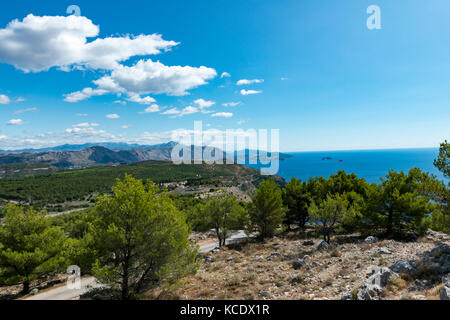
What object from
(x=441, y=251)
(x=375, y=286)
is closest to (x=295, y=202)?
(x=441, y=251)

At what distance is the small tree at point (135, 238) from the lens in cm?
1141

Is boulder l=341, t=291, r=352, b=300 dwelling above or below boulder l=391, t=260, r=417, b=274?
below

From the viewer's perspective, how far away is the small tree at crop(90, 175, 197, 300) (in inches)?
449

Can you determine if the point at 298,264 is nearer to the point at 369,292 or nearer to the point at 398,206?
the point at 369,292

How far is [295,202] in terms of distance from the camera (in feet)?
111

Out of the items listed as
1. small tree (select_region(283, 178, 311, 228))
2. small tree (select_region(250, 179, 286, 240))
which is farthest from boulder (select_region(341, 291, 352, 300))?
small tree (select_region(283, 178, 311, 228))

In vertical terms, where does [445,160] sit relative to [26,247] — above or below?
above

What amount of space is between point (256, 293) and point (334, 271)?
538 centimetres

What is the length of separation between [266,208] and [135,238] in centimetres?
2043

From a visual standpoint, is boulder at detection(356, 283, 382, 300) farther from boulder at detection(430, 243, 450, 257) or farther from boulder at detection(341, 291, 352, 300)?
boulder at detection(430, 243, 450, 257)

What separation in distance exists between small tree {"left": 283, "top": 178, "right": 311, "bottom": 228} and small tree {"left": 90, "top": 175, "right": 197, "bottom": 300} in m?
25.4

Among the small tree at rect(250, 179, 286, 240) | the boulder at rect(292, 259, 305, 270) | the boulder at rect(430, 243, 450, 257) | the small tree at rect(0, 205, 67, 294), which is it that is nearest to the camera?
the boulder at rect(430, 243, 450, 257)

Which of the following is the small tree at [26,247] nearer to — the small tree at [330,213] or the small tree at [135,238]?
the small tree at [135,238]

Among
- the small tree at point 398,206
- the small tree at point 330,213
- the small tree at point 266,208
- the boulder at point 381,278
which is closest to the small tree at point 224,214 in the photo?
the small tree at point 266,208
